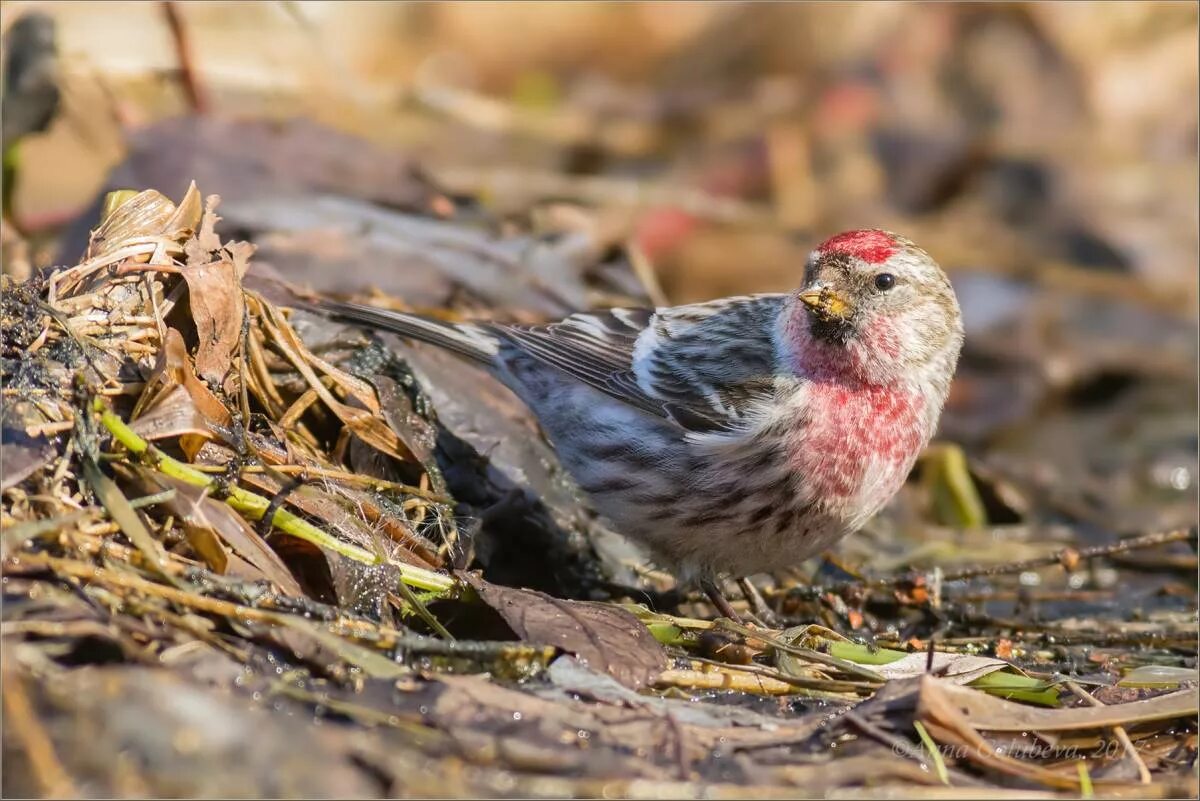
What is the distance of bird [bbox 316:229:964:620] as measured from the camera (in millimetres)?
3809

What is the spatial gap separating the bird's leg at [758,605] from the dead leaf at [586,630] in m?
0.82

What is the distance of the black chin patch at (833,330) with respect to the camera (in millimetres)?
3875

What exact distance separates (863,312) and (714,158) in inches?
172

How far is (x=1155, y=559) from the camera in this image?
4.75 m

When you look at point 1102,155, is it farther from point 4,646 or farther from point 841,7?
point 4,646

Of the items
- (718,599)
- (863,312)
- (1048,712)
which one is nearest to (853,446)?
(863,312)

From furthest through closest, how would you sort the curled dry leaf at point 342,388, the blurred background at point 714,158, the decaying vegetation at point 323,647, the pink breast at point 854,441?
1. the blurred background at point 714,158
2. the pink breast at point 854,441
3. the curled dry leaf at point 342,388
4. the decaying vegetation at point 323,647

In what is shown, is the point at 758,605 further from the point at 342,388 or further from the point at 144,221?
the point at 144,221

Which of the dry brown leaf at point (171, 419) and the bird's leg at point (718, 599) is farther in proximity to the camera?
the bird's leg at point (718, 599)

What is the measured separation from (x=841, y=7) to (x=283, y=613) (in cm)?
715

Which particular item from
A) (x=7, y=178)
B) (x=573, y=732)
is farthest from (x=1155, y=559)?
(x=7, y=178)

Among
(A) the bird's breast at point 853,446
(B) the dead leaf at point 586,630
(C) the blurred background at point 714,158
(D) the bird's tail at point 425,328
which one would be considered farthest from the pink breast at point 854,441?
(C) the blurred background at point 714,158

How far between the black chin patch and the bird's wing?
17cm

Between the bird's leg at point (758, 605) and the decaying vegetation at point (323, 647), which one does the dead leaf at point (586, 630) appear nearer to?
the decaying vegetation at point (323, 647)
